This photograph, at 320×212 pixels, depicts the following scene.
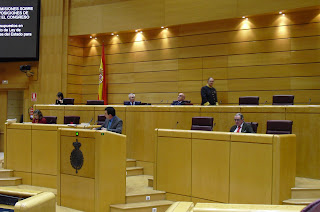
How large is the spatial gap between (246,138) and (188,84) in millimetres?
4653

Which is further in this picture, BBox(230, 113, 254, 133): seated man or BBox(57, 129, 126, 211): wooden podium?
BBox(230, 113, 254, 133): seated man

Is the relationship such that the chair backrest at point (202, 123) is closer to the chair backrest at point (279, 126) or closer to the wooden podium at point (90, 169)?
the chair backrest at point (279, 126)

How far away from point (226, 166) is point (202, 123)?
3.98ft

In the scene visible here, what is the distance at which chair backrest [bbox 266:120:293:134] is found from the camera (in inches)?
193

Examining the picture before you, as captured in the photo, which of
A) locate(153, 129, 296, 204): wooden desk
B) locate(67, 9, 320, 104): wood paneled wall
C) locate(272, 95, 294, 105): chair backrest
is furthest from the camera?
locate(67, 9, 320, 104): wood paneled wall

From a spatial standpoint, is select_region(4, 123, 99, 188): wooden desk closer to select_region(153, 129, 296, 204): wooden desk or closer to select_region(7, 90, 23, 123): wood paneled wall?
select_region(153, 129, 296, 204): wooden desk

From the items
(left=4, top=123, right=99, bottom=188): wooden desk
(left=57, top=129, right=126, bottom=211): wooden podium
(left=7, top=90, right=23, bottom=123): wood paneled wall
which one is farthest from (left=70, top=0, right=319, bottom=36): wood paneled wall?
(left=57, top=129, right=126, bottom=211): wooden podium

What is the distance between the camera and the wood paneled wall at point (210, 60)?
24.9ft

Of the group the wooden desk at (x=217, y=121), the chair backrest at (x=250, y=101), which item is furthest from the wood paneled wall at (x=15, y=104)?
the chair backrest at (x=250, y=101)

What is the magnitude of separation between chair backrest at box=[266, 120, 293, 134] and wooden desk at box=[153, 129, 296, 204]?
454 millimetres

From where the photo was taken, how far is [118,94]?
32.9 ft

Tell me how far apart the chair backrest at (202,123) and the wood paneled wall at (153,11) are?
333cm

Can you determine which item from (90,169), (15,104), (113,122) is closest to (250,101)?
(113,122)

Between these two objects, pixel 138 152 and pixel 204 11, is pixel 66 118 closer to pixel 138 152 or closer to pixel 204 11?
pixel 138 152
